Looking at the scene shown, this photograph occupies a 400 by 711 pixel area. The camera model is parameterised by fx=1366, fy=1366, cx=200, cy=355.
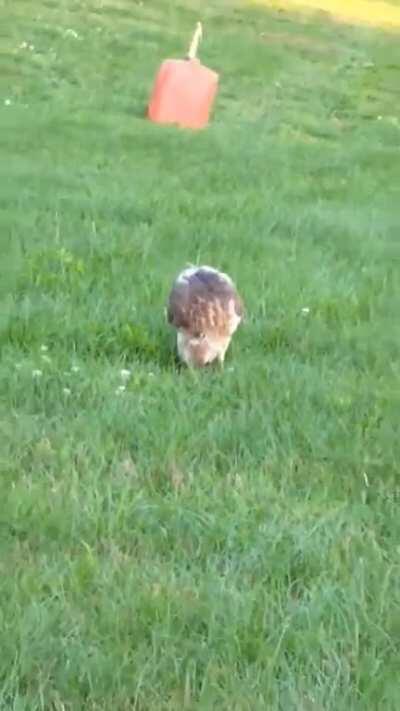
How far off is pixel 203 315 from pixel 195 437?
0.87m

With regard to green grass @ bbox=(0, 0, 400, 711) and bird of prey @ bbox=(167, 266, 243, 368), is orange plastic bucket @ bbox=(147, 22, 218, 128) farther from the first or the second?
bird of prey @ bbox=(167, 266, 243, 368)

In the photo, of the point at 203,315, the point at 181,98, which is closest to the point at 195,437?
the point at 203,315

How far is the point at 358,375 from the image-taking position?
17.8ft

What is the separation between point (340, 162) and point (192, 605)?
754 cm

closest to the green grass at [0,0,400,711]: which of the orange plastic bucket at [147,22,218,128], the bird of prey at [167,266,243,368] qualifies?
the bird of prey at [167,266,243,368]

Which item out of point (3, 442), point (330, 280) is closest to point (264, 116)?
point (330, 280)

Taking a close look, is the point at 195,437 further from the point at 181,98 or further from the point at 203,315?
the point at 181,98

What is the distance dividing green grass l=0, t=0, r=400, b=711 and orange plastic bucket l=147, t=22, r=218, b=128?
1.35m


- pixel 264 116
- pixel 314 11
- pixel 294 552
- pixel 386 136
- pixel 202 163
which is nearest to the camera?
pixel 294 552

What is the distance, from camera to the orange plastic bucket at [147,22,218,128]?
1185 centimetres

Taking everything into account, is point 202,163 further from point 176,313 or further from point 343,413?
point 343,413

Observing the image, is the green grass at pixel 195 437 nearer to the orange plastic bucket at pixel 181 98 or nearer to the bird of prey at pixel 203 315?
the bird of prey at pixel 203 315

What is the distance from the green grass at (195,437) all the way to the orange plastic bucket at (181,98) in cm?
135

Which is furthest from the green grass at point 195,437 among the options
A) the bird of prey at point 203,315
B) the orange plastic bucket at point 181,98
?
the orange plastic bucket at point 181,98
